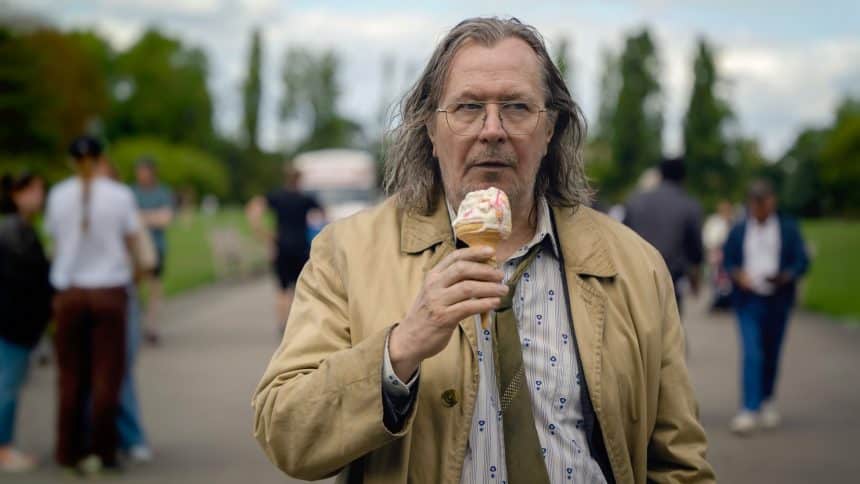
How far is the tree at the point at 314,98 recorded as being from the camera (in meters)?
114

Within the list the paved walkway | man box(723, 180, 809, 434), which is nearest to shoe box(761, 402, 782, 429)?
man box(723, 180, 809, 434)

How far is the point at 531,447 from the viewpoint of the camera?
2.68 m

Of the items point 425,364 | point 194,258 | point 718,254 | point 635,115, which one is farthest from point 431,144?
point 635,115

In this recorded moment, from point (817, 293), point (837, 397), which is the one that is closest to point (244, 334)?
point (837, 397)

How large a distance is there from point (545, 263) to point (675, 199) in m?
6.59

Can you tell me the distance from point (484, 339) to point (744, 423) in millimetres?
6789

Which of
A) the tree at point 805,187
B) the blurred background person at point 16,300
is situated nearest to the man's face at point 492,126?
the blurred background person at point 16,300

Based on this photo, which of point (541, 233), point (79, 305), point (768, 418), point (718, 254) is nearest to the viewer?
point (541, 233)

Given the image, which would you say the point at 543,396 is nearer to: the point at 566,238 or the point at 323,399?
the point at 566,238

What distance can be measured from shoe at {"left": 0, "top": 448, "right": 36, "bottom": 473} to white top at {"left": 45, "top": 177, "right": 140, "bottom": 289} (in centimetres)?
120

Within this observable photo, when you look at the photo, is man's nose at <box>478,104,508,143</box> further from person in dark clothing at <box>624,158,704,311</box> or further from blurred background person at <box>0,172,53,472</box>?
person in dark clothing at <box>624,158,704,311</box>

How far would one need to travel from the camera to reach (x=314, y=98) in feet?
379

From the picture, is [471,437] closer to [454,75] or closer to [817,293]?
[454,75]

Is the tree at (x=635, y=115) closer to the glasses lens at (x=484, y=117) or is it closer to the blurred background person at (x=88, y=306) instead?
the blurred background person at (x=88, y=306)
